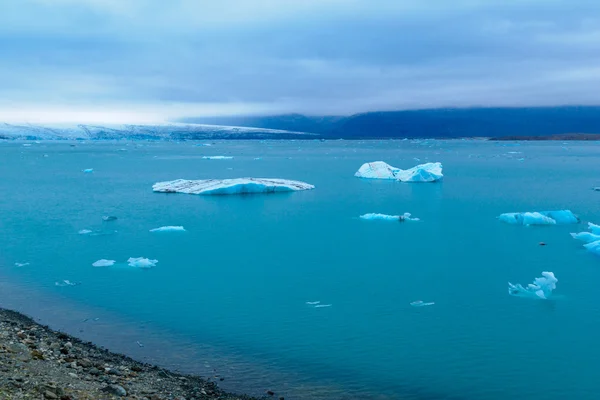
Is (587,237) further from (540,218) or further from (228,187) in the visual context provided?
(228,187)

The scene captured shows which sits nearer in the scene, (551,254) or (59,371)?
(59,371)

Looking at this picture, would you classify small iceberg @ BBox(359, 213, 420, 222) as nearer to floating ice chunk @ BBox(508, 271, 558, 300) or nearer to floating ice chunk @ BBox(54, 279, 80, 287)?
floating ice chunk @ BBox(508, 271, 558, 300)

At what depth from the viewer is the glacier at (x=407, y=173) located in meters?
26.7

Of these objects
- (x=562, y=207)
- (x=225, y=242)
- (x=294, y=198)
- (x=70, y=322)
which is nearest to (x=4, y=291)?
(x=70, y=322)

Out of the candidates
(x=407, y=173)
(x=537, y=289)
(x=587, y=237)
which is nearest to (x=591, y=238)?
(x=587, y=237)

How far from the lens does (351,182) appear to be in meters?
27.0

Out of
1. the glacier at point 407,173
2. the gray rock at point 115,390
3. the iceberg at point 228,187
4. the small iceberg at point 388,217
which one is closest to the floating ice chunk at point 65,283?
the gray rock at point 115,390

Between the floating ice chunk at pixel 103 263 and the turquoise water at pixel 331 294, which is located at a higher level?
the floating ice chunk at pixel 103 263

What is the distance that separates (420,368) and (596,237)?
8033 millimetres

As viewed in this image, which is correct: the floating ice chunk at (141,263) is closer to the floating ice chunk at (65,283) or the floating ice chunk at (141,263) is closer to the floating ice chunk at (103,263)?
the floating ice chunk at (103,263)

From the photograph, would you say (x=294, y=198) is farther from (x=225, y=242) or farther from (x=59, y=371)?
(x=59, y=371)

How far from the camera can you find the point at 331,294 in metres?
8.60

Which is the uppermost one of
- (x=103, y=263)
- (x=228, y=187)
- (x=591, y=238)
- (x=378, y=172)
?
(x=228, y=187)

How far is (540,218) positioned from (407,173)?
12.8m
